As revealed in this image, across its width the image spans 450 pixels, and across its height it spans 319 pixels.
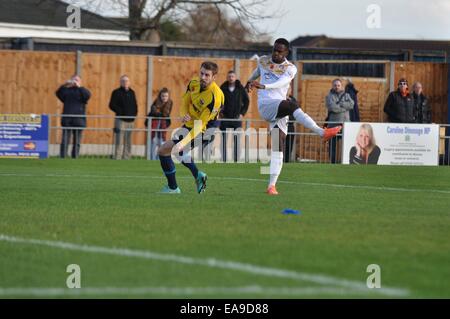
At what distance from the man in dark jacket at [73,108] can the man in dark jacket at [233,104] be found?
3.49 metres

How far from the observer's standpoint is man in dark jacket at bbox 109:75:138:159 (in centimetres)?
2803

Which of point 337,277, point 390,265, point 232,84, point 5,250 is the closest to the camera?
point 337,277

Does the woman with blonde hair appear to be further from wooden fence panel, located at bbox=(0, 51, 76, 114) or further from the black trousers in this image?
wooden fence panel, located at bbox=(0, 51, 76, 114)

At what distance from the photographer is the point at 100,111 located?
3241 cm

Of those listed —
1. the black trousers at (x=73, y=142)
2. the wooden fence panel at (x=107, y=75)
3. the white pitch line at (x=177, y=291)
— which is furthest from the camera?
the wooden fence panel at (x=107, y=75)

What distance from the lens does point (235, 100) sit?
27.4m

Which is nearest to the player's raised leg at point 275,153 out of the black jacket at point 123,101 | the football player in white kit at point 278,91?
the football player in white kit at point 278,91

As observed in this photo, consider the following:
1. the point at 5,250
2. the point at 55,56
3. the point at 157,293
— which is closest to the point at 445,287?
the point at 157,293

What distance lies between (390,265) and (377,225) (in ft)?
9.39

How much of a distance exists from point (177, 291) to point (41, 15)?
1837 inches

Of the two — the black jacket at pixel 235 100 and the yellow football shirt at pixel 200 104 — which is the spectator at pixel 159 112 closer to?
the black jacket at pixel 235 100

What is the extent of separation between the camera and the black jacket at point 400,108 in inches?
1097

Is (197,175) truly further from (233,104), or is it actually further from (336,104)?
(336,104)

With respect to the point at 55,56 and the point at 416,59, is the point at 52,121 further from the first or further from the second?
the point at 416,59
